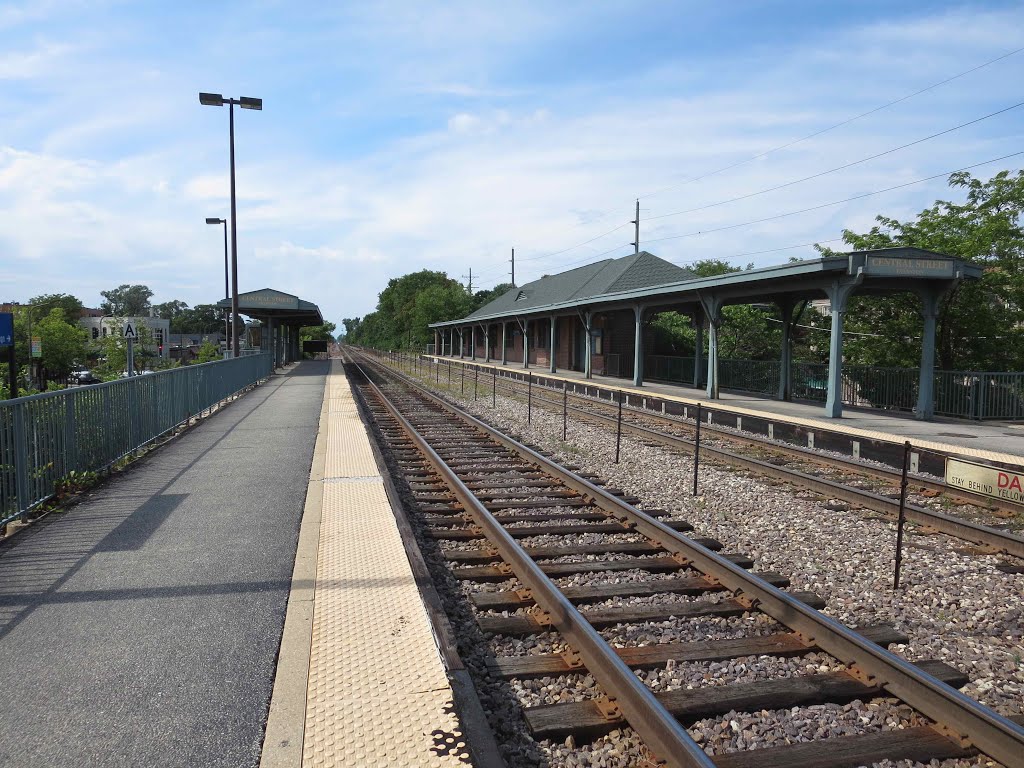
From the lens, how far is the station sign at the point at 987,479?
17.5ft

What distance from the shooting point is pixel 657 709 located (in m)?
3.41

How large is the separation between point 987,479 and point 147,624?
5.99 metres

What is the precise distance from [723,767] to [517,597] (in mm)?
2313

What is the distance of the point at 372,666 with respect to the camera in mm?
3967

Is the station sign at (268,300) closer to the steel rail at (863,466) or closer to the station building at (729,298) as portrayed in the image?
the station building at (729,298)

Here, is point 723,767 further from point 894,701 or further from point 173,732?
point 173,732

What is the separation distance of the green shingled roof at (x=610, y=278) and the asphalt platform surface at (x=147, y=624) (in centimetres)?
2537

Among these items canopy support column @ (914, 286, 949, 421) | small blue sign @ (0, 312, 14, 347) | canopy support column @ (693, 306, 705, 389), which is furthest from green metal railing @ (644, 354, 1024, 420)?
small blue sign @ (0, 312, 14, 347)

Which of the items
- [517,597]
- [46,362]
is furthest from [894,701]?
[46,362]

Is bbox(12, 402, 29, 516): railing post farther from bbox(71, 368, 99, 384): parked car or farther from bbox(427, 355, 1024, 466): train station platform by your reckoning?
bbox(71, 368, 99, 384): parked car

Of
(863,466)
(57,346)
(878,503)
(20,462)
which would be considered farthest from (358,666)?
(57,346)

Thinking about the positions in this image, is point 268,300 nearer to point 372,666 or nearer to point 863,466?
point 863,466

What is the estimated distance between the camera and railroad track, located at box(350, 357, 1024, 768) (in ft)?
11.2

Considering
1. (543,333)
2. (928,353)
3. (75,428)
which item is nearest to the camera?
(75,428)
